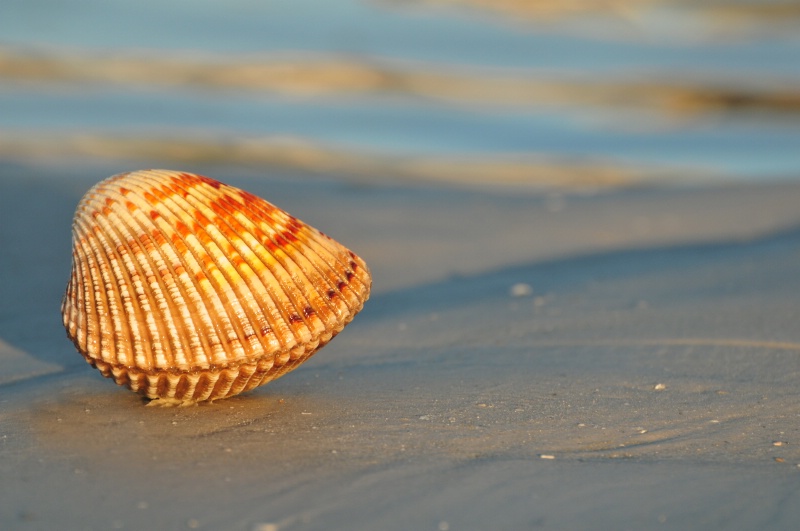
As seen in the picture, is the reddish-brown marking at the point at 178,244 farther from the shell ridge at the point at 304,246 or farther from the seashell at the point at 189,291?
the shell ridge at the point at 304,246

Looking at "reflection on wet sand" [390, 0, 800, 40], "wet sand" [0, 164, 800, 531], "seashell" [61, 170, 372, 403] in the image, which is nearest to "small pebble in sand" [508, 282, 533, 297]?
"wet sand" [0, 164, 800, 531]

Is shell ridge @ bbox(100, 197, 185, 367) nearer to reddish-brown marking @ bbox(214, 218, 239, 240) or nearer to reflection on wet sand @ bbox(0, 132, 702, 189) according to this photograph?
reddish-brown marking @ bbox(214, 218, 239, 240)

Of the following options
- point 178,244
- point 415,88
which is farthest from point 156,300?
point 415,88

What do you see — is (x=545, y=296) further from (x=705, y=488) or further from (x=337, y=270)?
(x=705, y=488)

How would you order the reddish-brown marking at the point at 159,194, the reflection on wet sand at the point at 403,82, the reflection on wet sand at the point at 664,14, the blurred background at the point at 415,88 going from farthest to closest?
the reflection on wet sand at the point at 664,14 → the reflection on wet sand at the point at 403,82 → the blurred background at the point at 415,88 → the reddish-brown marking at the point at 159,194

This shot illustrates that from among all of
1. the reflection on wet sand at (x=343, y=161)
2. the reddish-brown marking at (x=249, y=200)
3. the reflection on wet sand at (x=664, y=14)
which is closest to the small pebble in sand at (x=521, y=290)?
the reddish-brown marking at (x=249, y=200)

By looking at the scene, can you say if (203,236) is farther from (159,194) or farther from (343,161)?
(343,161)

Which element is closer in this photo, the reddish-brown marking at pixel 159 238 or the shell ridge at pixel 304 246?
the reddish-brown marking at pixel 159 238
